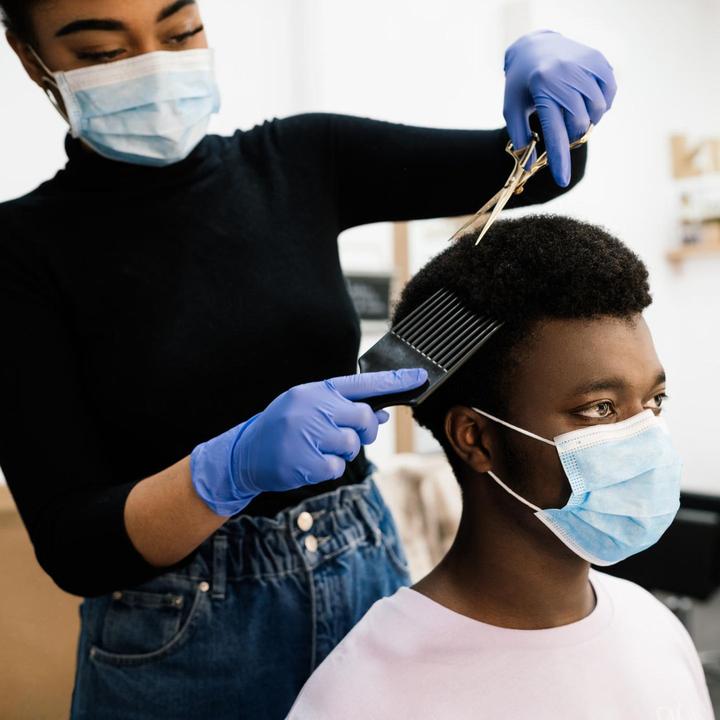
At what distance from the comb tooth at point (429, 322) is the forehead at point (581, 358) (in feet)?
0.36

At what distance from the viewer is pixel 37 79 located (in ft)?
3.49

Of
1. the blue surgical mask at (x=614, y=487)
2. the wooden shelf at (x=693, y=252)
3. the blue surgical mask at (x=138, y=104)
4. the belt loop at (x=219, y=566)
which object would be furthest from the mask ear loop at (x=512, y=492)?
the wooden shelf at (x=693, y=252)

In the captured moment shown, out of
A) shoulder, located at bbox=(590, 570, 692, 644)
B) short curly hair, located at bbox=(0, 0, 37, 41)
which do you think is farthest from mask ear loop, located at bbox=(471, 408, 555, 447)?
short curly hair, located at bbox=(0, 0, 37, 41)

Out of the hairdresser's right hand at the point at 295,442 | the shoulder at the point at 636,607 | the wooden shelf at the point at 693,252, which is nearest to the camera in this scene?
the hairdresser's right hand at the point at 295,442

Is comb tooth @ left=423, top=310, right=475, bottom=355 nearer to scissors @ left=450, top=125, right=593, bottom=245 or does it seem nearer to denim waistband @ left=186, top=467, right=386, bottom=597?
scissors @ left=450, top=125, right=593, bottom=245

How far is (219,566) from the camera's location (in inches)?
38.7

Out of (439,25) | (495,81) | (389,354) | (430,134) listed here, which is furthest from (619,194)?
(389,354)

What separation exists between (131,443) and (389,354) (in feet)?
1.16

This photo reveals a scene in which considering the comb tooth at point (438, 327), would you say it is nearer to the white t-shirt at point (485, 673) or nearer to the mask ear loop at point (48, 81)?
the white t-shirt at point (485, 673)

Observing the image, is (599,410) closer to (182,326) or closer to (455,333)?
(455,333)

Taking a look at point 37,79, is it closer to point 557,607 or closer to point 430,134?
point 430,134

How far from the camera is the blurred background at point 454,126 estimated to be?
6.63 feet

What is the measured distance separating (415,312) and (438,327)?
1.4 inches

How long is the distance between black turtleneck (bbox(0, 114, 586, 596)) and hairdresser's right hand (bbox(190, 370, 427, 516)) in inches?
4.9
